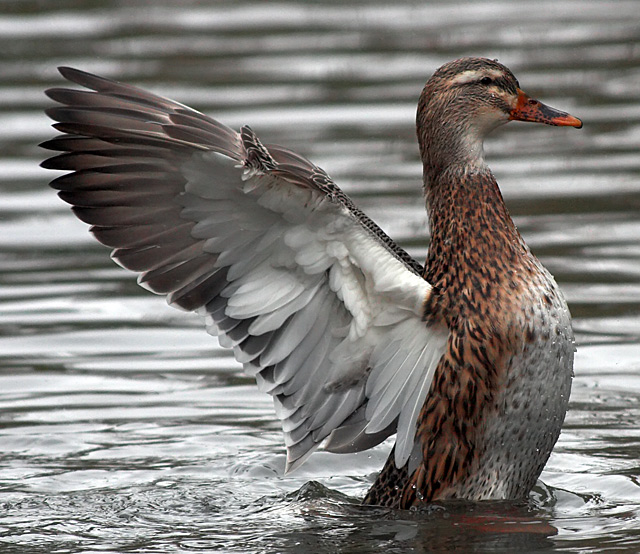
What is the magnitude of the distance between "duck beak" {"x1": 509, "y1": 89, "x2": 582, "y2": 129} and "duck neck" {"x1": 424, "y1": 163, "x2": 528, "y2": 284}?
39 centimetres

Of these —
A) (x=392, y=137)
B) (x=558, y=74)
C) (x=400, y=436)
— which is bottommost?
(x=400, y=436)

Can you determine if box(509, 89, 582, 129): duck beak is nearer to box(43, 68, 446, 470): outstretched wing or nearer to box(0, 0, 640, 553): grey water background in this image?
box(43, 68, 446, 470): outstretched wing

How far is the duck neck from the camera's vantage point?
23.5ft

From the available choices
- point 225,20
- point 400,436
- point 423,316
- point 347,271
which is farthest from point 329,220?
A: point 225,20

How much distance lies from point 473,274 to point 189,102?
8.54m

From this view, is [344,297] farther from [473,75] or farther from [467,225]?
[473,75]

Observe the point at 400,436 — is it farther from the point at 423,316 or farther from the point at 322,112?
the point at 322,112

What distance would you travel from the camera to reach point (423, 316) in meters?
7.02

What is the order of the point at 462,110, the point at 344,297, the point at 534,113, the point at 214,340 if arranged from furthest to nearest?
the point at 214,340, the point at 534,113, the point at 462,110, the point at 344,297

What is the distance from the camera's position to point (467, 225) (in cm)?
725

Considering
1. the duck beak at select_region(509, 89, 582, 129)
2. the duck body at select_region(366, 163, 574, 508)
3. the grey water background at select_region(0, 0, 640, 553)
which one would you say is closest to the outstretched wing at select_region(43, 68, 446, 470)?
the duck body at select_region(366, 163, 574, 508)

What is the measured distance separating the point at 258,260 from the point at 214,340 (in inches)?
121

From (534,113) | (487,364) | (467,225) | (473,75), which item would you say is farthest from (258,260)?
(534,113)

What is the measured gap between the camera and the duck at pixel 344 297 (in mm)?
6844
